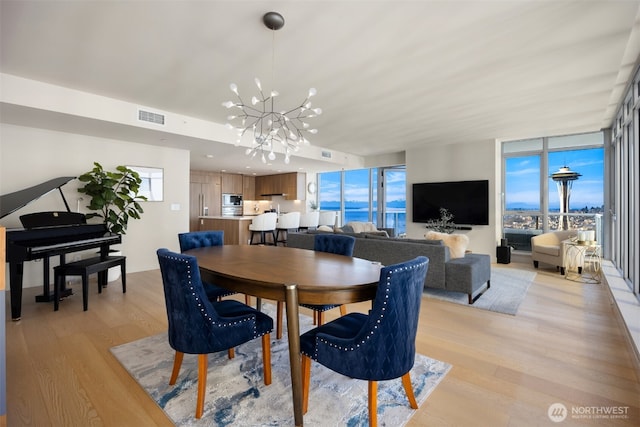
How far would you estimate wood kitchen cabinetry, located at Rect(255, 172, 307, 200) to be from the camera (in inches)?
370

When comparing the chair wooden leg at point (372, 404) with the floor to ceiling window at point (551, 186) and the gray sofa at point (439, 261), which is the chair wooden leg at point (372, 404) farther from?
the floor to ceiling window at point (551, 186)

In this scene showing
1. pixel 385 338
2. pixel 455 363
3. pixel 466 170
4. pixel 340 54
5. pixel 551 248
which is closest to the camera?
pixel 385 338

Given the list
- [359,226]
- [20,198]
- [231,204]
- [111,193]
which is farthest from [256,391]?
[231,204]

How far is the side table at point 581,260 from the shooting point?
4.64 metres

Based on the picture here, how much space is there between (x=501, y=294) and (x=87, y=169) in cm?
636

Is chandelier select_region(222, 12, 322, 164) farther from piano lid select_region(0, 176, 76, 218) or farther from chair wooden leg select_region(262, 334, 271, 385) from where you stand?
piano lid select_region(0, 176, 76, 218)

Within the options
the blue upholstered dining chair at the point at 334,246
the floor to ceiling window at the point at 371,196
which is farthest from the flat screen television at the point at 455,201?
the blue upholstered dining chair at the point at 334,246

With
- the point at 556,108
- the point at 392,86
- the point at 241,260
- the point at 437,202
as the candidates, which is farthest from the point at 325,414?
the point at 437,202

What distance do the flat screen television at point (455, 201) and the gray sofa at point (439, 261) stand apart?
2.62 m

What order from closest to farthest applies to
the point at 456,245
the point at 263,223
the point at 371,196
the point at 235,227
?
the point at 456,245 → the point at 263,223 → the point at 235,227 → the point at 371,196

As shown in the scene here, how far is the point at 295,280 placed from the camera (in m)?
1.69

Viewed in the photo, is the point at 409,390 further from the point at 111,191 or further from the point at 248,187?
the point at 248,187

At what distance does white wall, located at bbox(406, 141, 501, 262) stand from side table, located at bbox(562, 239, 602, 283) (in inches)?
55.7

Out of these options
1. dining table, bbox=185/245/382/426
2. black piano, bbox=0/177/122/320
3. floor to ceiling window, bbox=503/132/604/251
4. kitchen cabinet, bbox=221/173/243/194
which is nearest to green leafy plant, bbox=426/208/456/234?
floor to ceiling window, bbox=503/132/604/251
